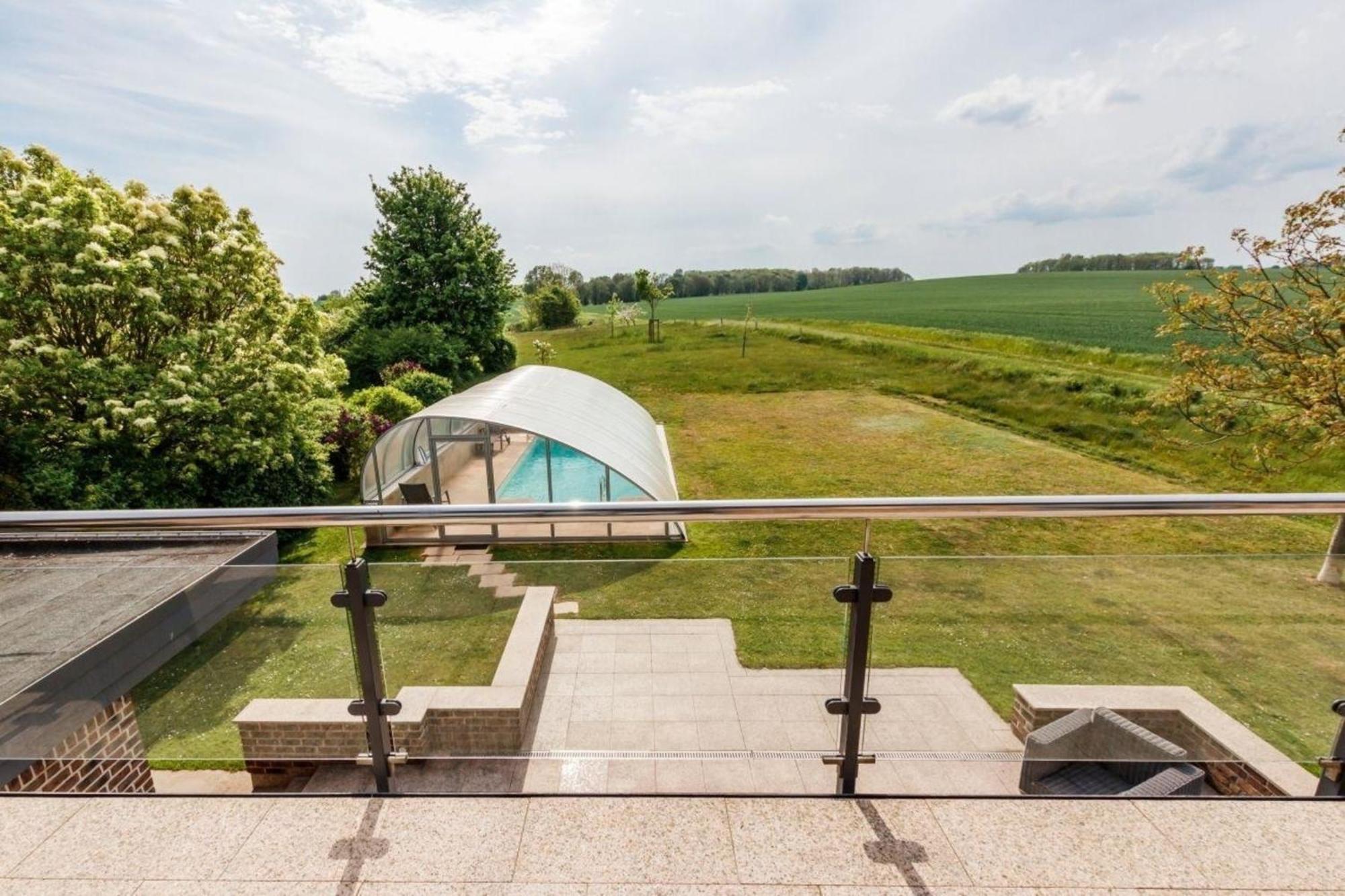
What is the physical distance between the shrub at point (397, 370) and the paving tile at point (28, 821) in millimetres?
20573

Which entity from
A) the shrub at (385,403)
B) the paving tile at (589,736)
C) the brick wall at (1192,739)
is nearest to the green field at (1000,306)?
the brick wall at (1192,739)

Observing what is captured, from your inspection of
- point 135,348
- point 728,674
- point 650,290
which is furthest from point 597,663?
point 650,290

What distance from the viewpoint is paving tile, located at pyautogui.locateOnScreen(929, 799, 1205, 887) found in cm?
175

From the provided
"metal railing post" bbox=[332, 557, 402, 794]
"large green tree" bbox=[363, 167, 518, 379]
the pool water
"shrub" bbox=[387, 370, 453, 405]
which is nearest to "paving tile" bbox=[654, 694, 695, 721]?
"metal railing post" bbox=[332, 557, 402, 794]

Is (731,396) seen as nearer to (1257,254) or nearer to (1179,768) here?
(1257,254)

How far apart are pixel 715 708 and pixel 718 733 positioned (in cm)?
9

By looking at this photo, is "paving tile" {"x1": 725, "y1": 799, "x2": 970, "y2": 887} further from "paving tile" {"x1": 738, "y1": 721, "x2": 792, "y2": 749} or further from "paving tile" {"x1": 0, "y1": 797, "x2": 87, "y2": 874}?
"paving tile" {"x1": 0, "y1": 797, "x2": 87, "y2": 874}

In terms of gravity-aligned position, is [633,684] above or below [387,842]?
above

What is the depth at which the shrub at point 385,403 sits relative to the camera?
54.5 feet

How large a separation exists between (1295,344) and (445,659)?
12.1 m

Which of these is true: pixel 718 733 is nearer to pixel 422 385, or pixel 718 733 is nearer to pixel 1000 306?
pixel 422 385

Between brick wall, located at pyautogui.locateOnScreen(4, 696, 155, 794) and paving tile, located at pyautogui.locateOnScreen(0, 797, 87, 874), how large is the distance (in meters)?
0.19

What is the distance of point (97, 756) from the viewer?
2281mm

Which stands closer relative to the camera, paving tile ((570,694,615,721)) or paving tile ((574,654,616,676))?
paving tile ((570,694,615,721))
